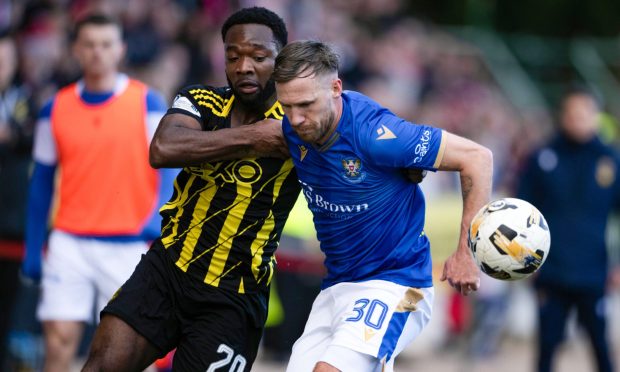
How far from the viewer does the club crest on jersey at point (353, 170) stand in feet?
17.7

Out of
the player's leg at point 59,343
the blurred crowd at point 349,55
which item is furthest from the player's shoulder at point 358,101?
the blurred crowd at point 349,55

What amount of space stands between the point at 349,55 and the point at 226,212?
1064cm

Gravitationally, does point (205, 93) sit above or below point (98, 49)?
above

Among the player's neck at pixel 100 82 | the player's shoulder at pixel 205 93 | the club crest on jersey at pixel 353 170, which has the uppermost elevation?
the player's shoulder at pixel 205 93

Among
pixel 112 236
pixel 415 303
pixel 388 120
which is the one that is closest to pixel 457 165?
pixel 388 120

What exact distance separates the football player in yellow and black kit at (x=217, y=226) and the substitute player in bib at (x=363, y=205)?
0.76 feet

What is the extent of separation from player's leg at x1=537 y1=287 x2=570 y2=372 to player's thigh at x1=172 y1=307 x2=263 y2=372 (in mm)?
4400

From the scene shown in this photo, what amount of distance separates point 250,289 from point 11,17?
25.5 feet

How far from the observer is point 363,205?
5.48m

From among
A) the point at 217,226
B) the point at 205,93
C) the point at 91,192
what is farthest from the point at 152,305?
the point at 91,192

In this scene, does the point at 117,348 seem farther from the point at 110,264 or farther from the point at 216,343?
the point at 110,264

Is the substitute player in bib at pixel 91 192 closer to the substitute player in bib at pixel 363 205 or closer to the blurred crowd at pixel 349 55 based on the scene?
the substitute player in bib at pixel 363 205

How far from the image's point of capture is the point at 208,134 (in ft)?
17.6

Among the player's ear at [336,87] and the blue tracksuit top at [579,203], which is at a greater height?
the player's ear at [336,87]
